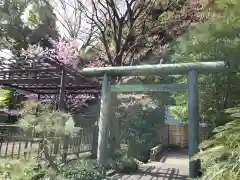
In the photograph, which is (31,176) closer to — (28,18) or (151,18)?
(151,18)

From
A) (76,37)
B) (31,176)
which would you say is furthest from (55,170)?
(76,37)

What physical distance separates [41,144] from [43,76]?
4234 millimetres

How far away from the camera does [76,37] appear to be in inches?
593

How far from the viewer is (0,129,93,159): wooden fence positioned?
5316 mm

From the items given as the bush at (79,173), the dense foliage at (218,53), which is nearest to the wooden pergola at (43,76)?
the bush at (79,173)

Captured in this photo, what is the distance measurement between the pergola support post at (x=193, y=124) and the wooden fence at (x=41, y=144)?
2532mm

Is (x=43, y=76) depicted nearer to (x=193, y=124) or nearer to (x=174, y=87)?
(x=174, y=87)

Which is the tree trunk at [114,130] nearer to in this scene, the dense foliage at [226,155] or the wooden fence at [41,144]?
the wooden fence at [41,144]

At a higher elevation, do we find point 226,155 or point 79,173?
point 226,155

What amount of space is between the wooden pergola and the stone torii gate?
1.20 metres

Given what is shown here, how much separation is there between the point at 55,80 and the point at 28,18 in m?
12.3

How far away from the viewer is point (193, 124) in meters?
5.30

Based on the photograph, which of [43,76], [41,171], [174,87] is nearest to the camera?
[41,171]

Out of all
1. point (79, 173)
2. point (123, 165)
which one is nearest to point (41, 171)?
point (79, 173)
